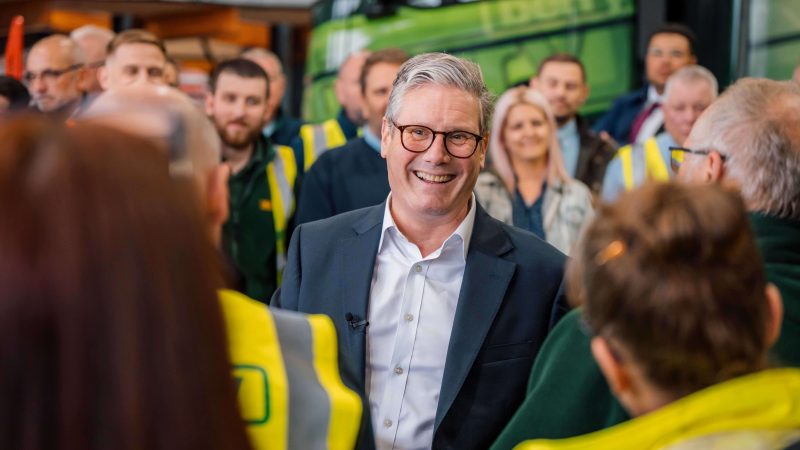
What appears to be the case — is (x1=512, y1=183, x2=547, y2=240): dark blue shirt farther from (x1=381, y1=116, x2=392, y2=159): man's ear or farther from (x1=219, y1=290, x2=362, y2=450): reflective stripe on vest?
(x1=219, y1=290, x2=362, y2=450): reflective stripe on vest

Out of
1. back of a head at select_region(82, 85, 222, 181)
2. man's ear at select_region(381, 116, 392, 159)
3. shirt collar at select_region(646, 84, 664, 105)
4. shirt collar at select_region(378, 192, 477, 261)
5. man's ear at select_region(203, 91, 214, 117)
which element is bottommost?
shirt collar at select_region(646, 84, 664, 105)

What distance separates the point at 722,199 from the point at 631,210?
14 centimetres

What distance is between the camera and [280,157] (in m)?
5.75

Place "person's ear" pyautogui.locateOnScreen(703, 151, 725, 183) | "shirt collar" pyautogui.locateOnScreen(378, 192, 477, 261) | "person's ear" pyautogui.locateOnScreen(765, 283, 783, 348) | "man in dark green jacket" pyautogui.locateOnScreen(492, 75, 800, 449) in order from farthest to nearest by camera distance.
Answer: "shirt collar" pyautogui.locateOnScreen(378, 192, 477, 261) → "person's ear" pyautogui.locateOnScreen(703, 151, 725, 183) → "man in dark green jacket" pyautogui.locateOnScreen(492, 75, 800, 449) → "person's ear" pyautogui.locateOnScreen(765, 283, 783, 348)

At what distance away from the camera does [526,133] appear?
5648mm

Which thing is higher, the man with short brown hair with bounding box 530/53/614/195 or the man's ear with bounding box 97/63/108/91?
the man's ear with bounding box 97/63/108/91

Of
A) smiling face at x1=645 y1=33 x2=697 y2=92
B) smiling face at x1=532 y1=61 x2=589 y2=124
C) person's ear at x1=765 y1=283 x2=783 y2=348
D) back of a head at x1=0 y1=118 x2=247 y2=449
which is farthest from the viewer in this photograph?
smiling face at x1=645 y1=33 x2=697 y2=92

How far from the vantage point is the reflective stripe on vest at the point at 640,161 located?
5.70 metres

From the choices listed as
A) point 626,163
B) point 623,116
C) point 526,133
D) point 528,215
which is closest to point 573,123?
point 626,163

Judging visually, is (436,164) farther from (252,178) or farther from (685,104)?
(685,104)

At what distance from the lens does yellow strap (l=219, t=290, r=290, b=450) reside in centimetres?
176

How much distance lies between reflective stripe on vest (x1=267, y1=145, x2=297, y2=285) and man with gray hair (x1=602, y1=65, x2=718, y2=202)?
152 cm

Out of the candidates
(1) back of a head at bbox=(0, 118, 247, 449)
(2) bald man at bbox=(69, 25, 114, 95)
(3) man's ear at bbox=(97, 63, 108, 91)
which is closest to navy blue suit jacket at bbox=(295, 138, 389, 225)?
(3) man's ear at bbox=(97, 63, 108, 91)

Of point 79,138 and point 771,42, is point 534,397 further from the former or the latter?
point 771,42
